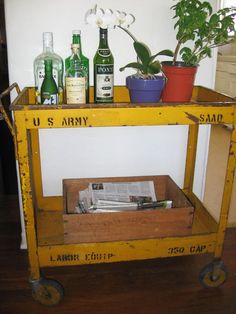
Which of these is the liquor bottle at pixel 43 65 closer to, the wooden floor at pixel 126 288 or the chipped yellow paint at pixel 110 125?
the chipped yellow paint at pixel 110 125

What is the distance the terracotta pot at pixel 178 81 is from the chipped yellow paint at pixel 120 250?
1.70ft

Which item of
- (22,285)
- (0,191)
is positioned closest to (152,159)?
(22,285)

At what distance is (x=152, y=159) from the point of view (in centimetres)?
149

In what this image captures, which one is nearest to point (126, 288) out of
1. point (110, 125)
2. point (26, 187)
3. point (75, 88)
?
point (26, 187)

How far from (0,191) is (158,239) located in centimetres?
139

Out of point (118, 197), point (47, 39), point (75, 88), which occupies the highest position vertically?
point (47, 39)

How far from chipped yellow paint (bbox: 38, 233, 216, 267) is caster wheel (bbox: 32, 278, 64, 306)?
0.27 feet

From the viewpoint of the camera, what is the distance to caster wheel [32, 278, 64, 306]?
1117 millimetres

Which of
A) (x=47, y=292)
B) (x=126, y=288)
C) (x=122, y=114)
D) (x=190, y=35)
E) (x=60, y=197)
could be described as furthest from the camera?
(x=60, y=197)

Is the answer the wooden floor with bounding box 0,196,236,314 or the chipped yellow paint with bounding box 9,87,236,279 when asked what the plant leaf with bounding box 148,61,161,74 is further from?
the wooden floor with bounding box 0,196,236,314

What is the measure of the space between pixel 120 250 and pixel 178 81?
2.07 feet

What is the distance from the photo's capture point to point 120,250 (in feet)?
3.67

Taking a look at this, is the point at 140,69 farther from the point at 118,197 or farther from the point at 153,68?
the point at 118,197

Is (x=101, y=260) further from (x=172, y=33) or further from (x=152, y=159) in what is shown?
(x=172, y=33)
